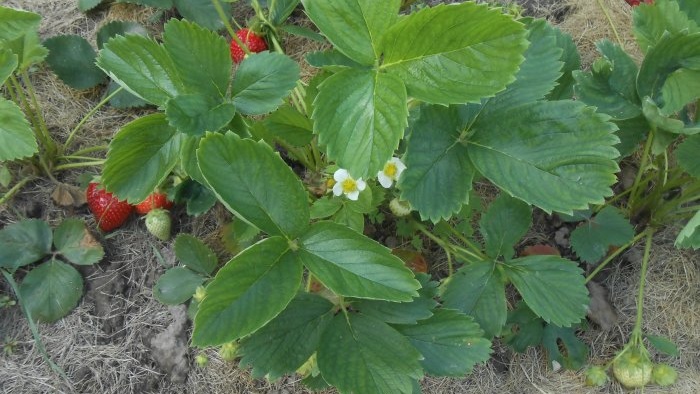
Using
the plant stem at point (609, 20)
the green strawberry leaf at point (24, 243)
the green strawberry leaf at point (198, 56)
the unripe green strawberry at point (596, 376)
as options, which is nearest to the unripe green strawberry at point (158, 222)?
the green strawberry leaf at point (24, 243)

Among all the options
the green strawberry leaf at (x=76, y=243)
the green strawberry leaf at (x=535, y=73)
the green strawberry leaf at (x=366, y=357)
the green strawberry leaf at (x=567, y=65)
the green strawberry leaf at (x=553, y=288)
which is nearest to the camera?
the green strawberry leaf at (x=366, y=357)

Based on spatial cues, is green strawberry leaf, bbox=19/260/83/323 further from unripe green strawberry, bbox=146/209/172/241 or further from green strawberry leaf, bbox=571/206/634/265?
green strawberry leaf, bbox=571/206/634/265

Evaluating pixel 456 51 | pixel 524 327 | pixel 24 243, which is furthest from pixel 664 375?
pixel 24 243

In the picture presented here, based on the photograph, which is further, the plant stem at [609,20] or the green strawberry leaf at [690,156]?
the plant stem at [609,20]

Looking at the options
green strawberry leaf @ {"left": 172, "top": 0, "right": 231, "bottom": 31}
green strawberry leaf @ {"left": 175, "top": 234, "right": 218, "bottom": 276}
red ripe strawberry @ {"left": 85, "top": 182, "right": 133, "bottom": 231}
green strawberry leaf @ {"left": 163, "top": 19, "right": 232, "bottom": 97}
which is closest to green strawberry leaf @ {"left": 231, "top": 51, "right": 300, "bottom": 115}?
green strawberry leaf @ {"left": 163, "top": 19, "right": 232, "bottom": 97}

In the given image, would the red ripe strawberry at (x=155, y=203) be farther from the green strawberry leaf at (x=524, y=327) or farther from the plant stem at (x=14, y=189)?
the green strawberry leaf at (x=524, y=327)
